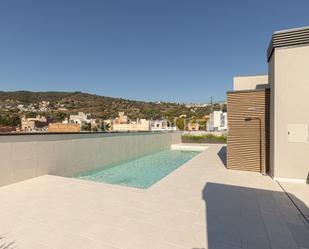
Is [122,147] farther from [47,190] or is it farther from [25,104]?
[25,104]

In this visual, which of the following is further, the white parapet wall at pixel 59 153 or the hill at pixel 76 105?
the hill at pixel 76 105

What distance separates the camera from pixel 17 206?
11.9ft

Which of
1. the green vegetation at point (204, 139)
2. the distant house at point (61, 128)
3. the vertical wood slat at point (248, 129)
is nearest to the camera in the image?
the vertical wood slat at point (248, 129)

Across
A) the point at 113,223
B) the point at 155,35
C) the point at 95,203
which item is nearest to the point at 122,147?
the point at 95,203

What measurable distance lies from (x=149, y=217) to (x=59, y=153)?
4.49 m

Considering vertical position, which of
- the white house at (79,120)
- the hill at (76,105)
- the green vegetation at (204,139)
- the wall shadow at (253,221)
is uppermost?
the hill at (76,105)

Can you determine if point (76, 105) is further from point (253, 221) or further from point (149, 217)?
point (253, 221)

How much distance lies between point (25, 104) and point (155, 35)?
41793 mm

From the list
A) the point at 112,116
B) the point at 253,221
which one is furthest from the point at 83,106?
the point at 253,221

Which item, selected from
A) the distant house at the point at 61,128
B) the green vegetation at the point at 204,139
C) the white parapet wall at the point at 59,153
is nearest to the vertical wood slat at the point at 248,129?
the white parapet wall at the point at 59,153

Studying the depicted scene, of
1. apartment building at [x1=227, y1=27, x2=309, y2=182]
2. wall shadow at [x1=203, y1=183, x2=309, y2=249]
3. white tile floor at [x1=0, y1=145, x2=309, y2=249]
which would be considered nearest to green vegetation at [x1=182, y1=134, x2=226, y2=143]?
apartment building at [x1=227, y1=27, x2=309, y2=182]

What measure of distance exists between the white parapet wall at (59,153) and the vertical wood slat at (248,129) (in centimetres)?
538

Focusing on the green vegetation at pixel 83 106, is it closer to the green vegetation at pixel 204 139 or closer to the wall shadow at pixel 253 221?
the green vegetation at pixel 204 139

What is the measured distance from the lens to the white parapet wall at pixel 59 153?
196 inches
